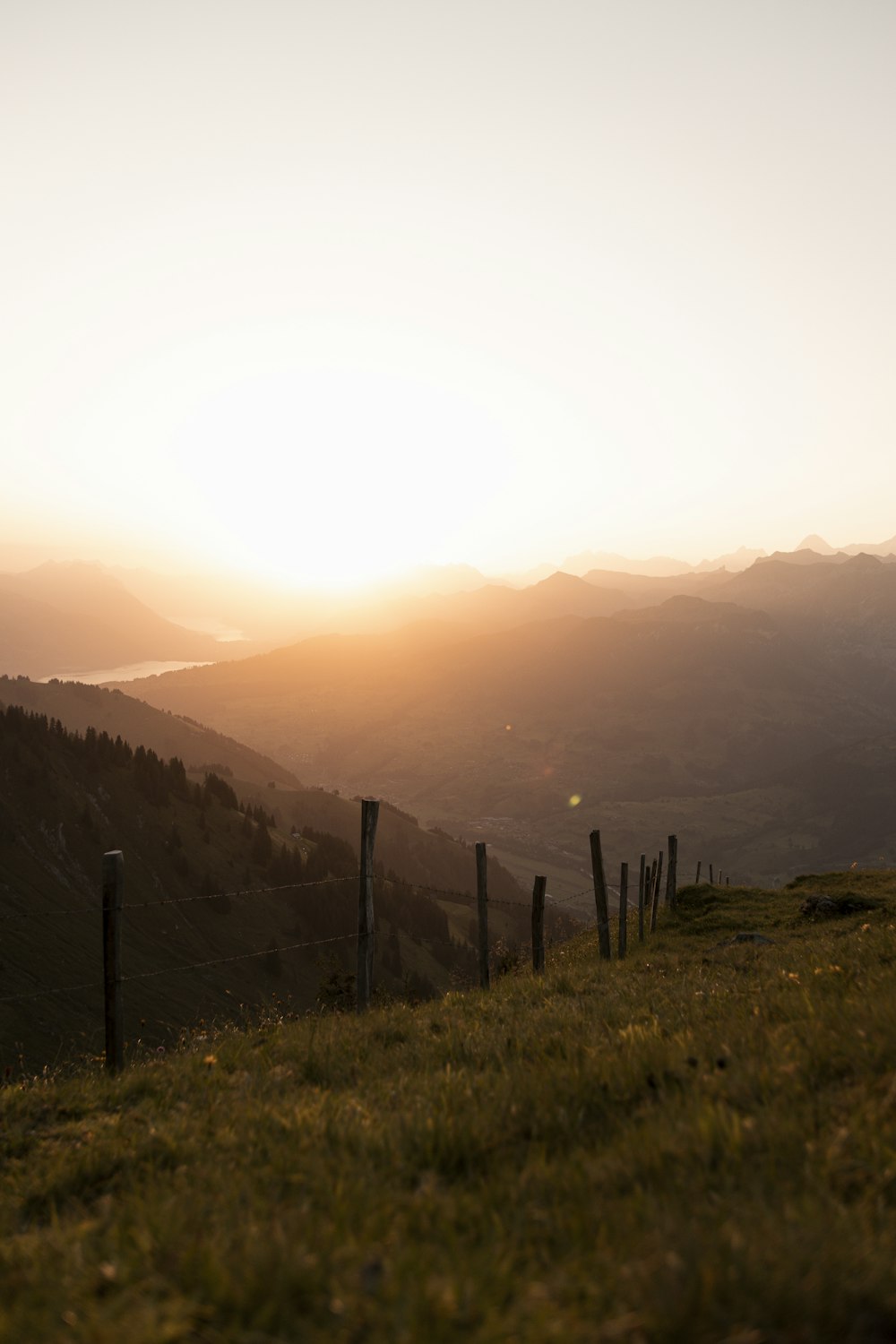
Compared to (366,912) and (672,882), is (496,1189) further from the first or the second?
(672,882)

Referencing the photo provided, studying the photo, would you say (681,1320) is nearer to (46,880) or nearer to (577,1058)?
(577,1058)

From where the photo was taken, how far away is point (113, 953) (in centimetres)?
1103

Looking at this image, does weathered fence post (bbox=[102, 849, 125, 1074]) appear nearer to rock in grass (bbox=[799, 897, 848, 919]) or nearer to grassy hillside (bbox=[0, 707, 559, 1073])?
grassy hillside (bbox=[0, 707, 559, 1073])

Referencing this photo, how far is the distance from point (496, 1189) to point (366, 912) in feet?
35.1

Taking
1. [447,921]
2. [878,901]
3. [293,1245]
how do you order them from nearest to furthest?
[293,1245]
[878,901]
[447,921]

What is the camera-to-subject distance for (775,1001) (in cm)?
716

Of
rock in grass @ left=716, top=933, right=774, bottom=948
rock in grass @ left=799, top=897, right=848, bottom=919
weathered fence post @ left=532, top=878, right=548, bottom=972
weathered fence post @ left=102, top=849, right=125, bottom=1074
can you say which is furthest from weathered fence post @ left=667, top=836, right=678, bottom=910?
weathered fence post @ left=102, top=849, right=125, bottom=1074

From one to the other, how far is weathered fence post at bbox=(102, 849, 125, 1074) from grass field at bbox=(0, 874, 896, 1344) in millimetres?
2224

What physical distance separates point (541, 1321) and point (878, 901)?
26.9 m

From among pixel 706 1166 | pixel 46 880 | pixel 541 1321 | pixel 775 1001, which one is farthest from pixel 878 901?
pixel 46 880

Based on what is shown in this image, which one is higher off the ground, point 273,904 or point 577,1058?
point 577,1058

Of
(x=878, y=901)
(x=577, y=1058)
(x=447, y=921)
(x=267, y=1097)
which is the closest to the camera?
(x=577, y=1058)

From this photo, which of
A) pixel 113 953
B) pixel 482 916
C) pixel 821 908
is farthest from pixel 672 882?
pixel 113 953

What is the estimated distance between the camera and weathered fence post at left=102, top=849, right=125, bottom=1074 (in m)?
10.5
